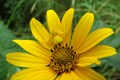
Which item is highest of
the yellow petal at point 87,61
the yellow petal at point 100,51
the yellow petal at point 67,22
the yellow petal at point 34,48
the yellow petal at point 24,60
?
the yellow petal at point 67,22

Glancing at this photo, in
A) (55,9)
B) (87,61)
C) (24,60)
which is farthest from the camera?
(55,9)

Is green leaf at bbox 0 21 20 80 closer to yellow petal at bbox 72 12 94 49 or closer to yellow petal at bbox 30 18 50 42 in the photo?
yellow petal at bbox 30 18 50 42

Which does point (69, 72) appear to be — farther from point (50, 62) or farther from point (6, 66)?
point (6, 66)

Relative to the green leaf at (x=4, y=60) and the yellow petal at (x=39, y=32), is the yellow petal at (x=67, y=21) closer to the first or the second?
the yellow petal at (x=39, y=32)

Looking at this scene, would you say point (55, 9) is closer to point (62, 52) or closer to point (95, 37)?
point (62, 52)

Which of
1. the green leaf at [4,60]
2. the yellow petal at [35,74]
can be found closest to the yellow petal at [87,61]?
the yellow petal at [35,74]

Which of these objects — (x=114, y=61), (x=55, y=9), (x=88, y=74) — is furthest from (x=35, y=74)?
(x=55, y=9)

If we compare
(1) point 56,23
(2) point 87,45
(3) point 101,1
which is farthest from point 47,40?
(3) point 101,1
